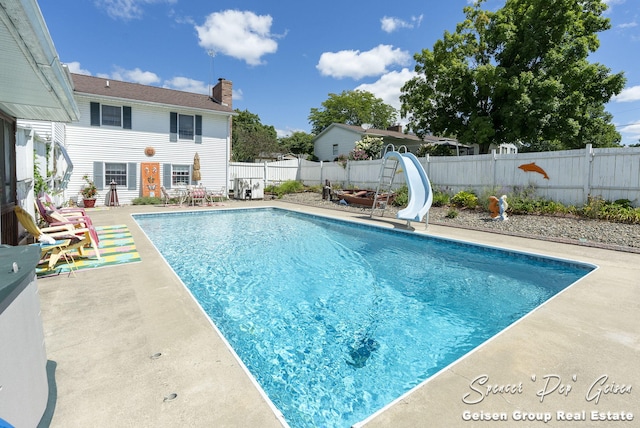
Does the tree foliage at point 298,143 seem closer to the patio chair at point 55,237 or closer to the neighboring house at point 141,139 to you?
the neighboring house at point 141,139

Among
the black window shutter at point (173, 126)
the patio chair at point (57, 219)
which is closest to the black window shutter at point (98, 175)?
the black window shutter at point (173, 126)

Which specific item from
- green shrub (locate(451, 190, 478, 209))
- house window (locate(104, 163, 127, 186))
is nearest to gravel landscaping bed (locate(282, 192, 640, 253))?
green shrub (locate(451, 190, 478, 209))

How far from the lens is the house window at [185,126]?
56.7 feet

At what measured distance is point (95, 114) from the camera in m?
15.1

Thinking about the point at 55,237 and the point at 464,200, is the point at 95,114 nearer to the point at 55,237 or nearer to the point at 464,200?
the point at 55,237

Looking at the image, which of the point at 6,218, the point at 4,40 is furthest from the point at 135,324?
the point at 6,218

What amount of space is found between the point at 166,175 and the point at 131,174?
5.21ft

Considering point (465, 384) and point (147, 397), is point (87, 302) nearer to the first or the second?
point (147, 397)

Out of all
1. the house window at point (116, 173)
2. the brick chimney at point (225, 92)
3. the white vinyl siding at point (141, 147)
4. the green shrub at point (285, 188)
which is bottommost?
the green shrub at point (285, 188)

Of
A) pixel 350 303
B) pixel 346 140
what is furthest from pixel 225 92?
pixel 350 303

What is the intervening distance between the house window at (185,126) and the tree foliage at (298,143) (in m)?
24.5

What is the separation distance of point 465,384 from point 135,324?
10.2 ft

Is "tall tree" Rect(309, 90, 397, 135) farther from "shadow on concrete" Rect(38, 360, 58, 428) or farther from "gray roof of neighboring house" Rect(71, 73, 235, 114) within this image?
"shadow on concrete" Rect(38, 360, 58, 428)

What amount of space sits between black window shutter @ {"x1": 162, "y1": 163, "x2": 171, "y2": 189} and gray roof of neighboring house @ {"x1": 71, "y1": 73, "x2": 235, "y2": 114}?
315cm
